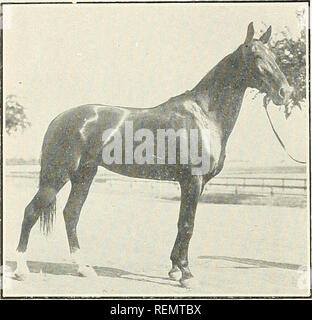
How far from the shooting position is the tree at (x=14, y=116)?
371 cm

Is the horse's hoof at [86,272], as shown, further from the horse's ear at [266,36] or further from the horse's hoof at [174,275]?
the horse's ear at [266,36]

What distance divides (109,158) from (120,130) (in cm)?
22

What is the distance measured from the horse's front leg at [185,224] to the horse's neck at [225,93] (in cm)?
45

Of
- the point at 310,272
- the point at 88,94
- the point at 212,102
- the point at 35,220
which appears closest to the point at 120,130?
the point at 88,94

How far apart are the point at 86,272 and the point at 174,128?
127 cm

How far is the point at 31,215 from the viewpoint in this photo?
11.8 feet

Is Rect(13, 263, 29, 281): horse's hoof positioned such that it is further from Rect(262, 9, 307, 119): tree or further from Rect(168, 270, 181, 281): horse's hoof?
Rect(262, 9, 307, 119): tree

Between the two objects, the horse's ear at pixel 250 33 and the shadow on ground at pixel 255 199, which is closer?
the horse's ear at pixel 250 33

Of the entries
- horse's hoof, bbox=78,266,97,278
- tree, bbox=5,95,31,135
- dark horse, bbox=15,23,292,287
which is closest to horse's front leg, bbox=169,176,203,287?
dark horse, bbox=15,23,292,287

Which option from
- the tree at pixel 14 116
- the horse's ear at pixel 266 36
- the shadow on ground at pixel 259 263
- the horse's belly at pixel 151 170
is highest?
the horse's ear at pixel 266 36

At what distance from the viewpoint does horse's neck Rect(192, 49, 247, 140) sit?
3.52 metres

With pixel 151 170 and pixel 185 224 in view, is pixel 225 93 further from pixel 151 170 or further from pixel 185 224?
pixel 185 224

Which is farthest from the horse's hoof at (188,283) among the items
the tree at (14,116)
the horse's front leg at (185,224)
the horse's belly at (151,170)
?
the tree at (14,116)
